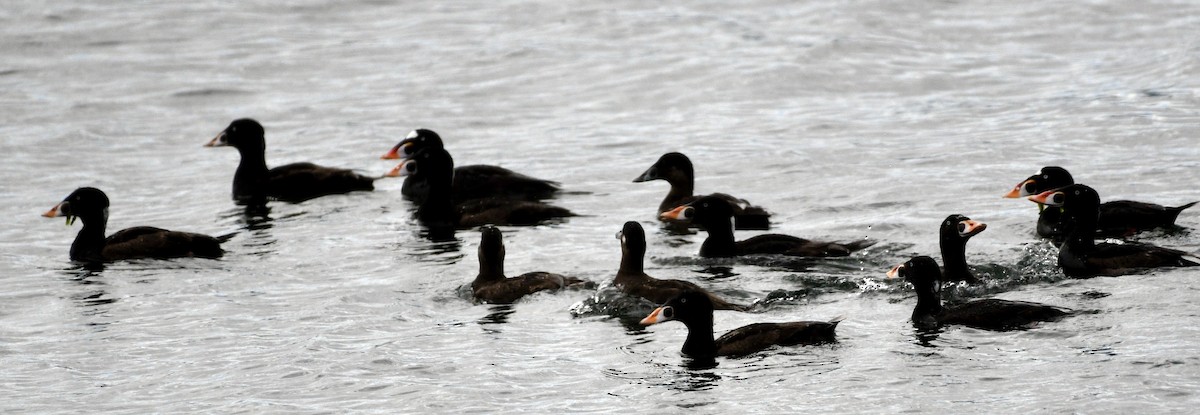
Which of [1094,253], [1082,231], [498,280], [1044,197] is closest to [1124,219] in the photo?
[1044,197]

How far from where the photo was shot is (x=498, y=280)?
13875mm

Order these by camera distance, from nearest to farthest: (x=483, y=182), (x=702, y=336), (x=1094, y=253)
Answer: (x=702, y=336)
(x=1094, y=253)
(x=483, y=182)

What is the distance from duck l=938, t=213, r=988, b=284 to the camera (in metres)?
13.3

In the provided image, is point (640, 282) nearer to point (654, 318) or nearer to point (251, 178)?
point (654, 318)

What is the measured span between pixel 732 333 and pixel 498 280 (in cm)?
266

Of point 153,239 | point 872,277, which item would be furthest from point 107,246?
point 872,277

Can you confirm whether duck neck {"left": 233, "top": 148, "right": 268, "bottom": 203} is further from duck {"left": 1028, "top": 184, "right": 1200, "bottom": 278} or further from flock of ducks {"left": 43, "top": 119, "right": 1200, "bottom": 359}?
duck {"left": 1028, "top": 184, "right": 1200, "bottom": 278}

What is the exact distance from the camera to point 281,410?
435 inches

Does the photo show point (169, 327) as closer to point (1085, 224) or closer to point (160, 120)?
point (1085, 224)

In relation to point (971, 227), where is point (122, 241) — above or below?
below

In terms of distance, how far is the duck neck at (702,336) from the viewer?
11.7 metres

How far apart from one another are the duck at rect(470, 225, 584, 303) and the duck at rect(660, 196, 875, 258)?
1.59 m

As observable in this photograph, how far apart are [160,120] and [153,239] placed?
1033cm

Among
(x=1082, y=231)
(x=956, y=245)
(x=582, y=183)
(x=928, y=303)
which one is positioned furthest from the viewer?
(x=582, y=183)
